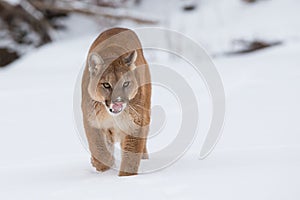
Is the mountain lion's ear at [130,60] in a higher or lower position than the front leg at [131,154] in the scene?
higher

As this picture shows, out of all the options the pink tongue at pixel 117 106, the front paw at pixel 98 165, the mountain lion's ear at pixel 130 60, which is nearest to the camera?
the pink tongue at pixel 117 106

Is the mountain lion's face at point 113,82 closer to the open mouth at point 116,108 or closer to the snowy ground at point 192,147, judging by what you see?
the open mouth at point 116,108

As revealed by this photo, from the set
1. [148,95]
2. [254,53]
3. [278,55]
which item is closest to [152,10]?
[254,53]

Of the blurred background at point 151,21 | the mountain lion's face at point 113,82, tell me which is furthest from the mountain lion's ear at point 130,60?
the blurred background at point 151,21

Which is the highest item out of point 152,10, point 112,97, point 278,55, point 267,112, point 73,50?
point 152,10

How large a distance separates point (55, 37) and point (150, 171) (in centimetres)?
784

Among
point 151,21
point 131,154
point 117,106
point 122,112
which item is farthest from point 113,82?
point 151,21

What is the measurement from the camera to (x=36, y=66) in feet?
30.3

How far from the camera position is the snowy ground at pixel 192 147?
2932 mm

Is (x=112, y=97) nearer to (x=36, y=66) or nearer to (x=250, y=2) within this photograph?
(x=36, y=66)

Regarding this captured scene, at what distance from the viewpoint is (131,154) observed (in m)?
3.36

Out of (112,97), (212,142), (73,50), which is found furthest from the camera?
(73,50)

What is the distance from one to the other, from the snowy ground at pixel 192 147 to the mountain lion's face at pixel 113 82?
0.44m

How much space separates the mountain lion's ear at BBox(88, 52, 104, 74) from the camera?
3.11 m
